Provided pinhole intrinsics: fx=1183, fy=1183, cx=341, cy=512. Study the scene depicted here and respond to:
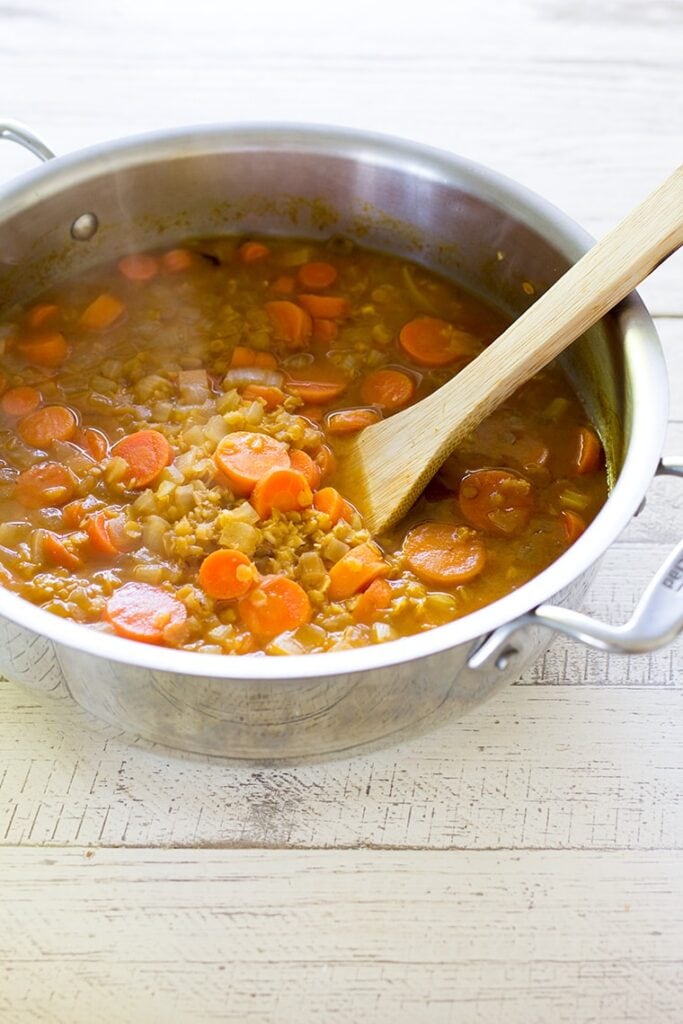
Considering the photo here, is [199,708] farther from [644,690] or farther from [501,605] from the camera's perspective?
[644,690]

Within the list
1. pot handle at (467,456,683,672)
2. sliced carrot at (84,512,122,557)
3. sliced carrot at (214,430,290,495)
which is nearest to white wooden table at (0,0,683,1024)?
sliced carrot at (84,512,122,557)

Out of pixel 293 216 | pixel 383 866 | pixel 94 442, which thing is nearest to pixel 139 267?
pixel 293 216

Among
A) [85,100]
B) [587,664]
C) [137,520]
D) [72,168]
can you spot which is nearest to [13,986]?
[137,520]

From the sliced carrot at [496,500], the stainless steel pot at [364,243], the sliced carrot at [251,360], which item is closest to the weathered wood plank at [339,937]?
the stainless steel pot at [364,243]

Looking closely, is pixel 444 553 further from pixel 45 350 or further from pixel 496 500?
pixel 45 350

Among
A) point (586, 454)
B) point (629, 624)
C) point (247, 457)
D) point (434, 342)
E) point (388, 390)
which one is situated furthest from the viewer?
point (434, 342)

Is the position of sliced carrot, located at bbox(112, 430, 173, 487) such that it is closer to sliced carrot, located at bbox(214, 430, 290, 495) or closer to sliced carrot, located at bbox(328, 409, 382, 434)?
sliced carrot, located at bbox(214, 430, 290, 495)

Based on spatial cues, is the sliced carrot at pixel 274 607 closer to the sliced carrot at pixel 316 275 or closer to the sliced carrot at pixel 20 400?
the sliced carrot at pixel 20 400
